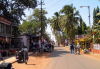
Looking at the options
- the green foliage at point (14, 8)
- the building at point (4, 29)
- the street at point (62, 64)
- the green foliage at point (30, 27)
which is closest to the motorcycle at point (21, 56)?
the street at point (62, 64)

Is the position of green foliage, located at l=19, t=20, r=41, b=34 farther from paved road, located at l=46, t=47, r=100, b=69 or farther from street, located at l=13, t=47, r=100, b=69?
street, located at l=13, t=47, r=100, b=69

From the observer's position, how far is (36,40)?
58.3 metres

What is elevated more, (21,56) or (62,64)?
(21,56)

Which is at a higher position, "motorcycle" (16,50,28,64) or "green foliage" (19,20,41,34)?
Answer: "green foliage" (19,20,41,34)

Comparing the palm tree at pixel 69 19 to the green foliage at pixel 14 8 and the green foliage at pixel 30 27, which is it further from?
the green foliage at pixel 14 8

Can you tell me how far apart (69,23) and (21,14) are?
32.4 meters

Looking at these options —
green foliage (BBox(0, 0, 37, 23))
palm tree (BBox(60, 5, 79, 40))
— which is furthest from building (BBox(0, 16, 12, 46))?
palm tree (BBox(60, 5, 79, 40))

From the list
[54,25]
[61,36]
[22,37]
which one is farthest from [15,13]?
[61,36]

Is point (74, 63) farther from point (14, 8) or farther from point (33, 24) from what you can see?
point (33, 24)

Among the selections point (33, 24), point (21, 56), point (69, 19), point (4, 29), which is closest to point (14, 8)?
point (4, 29)

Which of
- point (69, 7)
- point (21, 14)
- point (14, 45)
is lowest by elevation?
point (14, 45)

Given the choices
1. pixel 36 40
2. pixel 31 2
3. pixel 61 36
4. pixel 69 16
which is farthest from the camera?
pixel 61 36

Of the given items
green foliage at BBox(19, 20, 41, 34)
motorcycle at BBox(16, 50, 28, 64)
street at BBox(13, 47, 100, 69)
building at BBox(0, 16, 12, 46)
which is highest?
green foliage at BBox(19, 20, 41, 34)

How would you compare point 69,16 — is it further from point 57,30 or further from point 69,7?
point 57,30
